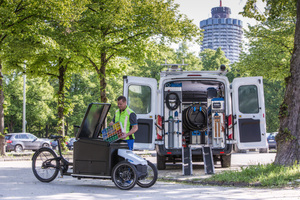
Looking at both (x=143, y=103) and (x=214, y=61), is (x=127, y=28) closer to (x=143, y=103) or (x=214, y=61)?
(x=143, y=103)

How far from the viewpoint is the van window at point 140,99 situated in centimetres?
1207

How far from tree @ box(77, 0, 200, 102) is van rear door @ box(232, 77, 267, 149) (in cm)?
910

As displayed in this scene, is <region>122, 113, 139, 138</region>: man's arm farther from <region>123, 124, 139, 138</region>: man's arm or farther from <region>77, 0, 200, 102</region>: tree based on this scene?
<region>77, 0, 200, 102</region>: tree

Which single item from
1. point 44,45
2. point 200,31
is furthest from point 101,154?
point 200,31

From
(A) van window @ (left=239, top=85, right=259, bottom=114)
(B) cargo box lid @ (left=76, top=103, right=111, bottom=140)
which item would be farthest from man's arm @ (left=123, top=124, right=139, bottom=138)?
(A) van window @ (left=239, top=85, right=259, bottom=114)

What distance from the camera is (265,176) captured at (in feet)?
29.8

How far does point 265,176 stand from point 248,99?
3.29m

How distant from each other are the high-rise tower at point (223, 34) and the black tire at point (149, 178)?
504 ft

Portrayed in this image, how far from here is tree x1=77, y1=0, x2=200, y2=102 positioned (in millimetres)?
19828

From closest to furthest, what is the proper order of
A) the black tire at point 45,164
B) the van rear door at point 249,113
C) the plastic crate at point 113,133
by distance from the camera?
the plastic crate at point 113,133, the black tire at point 45,164, the van rear door at point 249,113

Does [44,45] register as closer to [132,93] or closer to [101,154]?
[132,93]

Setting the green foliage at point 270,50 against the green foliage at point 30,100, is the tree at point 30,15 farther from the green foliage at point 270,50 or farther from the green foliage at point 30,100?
the green foliage at point 30,100

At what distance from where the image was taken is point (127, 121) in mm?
8766

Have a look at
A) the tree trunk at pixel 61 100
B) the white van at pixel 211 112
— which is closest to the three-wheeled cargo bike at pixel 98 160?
the white van at pixel 211 112
